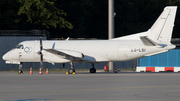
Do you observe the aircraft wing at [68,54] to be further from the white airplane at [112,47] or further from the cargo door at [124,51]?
the cargo door at [124,51]

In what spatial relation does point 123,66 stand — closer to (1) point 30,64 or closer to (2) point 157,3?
(1) point 30,64

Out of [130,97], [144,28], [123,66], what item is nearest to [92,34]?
[144,28]

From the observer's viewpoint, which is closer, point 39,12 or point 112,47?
point 112,47

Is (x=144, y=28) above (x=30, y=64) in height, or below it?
above

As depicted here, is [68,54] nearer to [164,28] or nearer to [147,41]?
[147,41]

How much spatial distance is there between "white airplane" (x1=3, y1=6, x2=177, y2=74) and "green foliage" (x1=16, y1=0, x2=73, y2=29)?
19415 millimetres

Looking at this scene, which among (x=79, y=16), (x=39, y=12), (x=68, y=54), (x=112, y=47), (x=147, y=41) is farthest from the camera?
(x=79, y=16)

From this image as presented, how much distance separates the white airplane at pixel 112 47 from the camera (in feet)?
101

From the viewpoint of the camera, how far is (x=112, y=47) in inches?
1246

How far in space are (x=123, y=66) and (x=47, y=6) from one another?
1639 centimetres

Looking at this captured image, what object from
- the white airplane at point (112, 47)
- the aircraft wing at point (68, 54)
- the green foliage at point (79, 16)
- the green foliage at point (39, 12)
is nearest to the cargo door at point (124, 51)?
the white airplane at point (112, 47)

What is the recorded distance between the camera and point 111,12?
39750mm

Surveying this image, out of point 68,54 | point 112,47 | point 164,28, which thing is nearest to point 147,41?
point 164,28

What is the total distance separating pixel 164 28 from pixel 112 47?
15.9 feet
